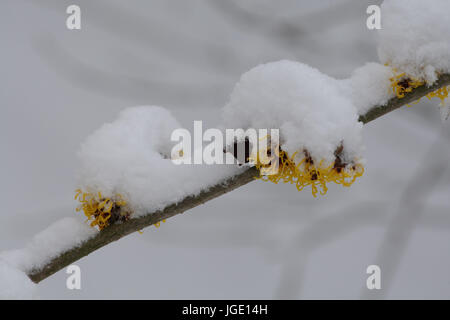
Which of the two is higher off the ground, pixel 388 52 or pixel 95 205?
pixel 388 52

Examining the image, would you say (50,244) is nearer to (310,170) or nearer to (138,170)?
(138,170)

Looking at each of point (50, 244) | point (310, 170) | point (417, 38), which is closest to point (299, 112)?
point (310, 170)

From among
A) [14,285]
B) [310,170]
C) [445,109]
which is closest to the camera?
[14,285]

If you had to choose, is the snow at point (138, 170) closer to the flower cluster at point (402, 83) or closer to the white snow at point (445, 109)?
the flower cluster at point (402, 83)

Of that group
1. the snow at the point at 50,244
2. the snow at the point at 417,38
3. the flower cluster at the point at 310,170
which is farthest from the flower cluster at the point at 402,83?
the snow at the point at 50,244

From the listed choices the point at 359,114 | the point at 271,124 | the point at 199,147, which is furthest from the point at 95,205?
the point at 359,114

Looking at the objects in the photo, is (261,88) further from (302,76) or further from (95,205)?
(95,205)
